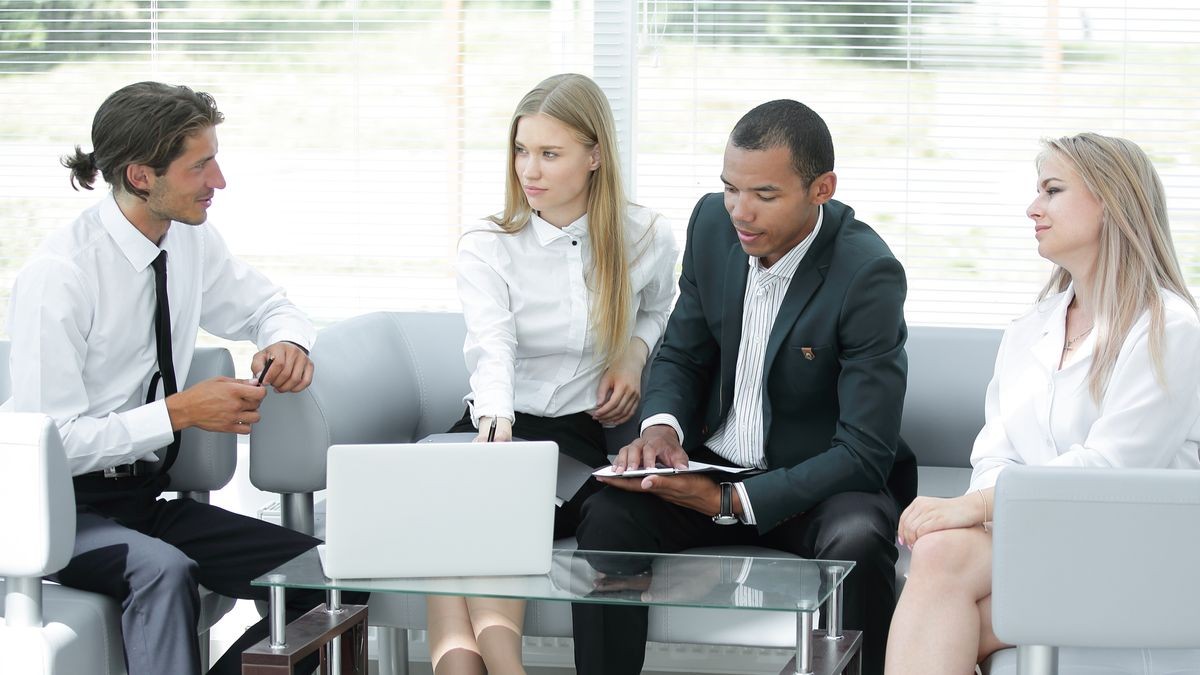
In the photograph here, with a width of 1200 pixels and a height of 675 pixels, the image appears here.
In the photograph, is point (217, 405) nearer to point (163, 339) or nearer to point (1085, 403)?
point (163, 339)

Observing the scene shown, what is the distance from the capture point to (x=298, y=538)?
2.58 metres

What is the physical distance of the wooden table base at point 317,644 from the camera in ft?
6.61

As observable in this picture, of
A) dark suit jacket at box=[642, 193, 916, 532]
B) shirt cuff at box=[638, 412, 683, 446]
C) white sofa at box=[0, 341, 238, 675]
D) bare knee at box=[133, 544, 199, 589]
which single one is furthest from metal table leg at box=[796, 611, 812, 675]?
white sofa at box=[0, 341, 238, 675]

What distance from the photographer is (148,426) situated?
246 cm

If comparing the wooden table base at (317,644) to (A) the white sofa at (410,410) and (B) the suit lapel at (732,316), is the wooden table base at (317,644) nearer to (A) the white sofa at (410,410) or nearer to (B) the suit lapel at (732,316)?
(A) the white sofa at (410,410)

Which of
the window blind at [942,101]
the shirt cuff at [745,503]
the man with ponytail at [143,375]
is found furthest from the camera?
the window blind at [942,101]

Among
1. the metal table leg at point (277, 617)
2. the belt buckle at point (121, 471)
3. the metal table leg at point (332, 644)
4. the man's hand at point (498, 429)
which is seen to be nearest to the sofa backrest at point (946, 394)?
the man's hand at point (498, 429)

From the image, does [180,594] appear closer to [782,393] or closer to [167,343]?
[167,343]

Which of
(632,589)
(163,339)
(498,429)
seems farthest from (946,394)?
(163,339)

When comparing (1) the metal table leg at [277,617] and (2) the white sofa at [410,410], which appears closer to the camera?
(1) the metal table leg at [277,617]

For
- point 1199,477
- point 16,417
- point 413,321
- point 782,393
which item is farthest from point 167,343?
point 1199,477

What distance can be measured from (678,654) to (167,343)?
→ 1.40 metres

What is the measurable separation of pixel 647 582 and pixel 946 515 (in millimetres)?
512

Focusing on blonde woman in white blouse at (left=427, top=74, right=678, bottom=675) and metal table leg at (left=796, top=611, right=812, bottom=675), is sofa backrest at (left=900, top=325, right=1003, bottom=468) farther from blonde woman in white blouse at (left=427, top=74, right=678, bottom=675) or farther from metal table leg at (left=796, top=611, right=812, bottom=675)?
metal table leg at (left=796, top=611, right=812, bottom=675)
